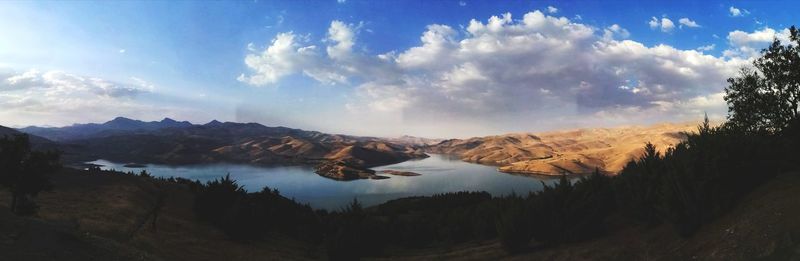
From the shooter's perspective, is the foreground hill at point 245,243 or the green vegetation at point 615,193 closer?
the foreground hill at point 245,243

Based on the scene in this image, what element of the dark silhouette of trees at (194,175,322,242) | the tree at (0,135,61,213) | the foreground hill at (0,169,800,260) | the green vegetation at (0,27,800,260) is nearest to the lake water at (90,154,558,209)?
the dark silhouette of trees at (194,175,322,242)

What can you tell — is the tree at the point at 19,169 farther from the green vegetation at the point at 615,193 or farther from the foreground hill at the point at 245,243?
the foreground hill at the point at 245,243

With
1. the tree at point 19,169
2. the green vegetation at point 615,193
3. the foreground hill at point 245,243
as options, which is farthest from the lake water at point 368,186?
the tree at point 19,169

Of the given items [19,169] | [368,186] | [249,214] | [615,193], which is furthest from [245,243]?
[368,186]

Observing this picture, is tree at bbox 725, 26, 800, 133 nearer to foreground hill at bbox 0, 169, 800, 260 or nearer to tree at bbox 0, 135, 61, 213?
foreground hill at bbox 0, 169, 800, 260

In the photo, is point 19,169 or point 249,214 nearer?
point 19,169

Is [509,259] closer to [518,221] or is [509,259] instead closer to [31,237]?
[518,221]

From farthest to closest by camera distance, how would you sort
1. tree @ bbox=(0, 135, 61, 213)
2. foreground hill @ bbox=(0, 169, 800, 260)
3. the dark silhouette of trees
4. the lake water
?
1. the lake water
2. the dark silhouette of trees
3. tree @ bbox=(0, 135, 61, 213)
4. foreground hill @ bbox=(0, 169, 800, 260)

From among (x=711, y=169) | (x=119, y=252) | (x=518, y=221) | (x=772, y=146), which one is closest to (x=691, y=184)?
(x=711, y=169)

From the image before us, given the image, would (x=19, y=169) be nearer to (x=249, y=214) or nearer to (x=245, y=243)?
(x=249, y=214)

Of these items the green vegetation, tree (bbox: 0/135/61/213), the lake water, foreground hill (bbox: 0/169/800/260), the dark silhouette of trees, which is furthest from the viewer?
the lake water

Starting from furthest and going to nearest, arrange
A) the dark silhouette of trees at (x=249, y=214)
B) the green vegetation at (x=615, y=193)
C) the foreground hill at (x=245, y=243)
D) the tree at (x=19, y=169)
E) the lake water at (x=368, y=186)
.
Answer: the lake water at (x=368, y=186) → the dark silhouette of trees at (x=249, y=214) → the tree at (x=19, y=169) → the green vegetation at (x=615, y=193) → the foreground hill at (x=245, y=243)
